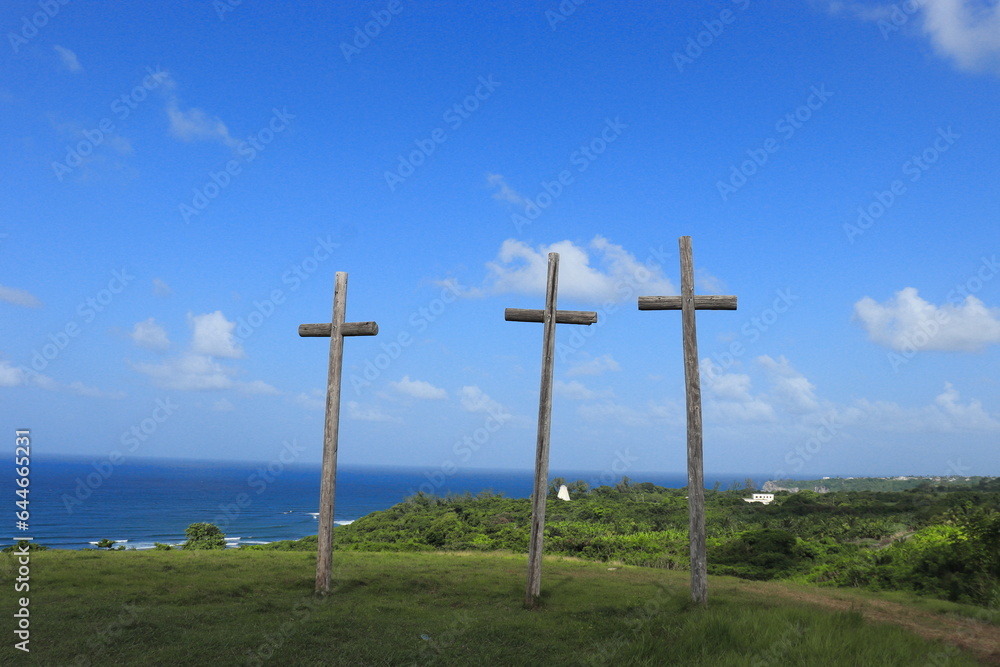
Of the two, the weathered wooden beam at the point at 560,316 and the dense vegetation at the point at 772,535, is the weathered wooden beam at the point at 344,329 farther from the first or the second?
the dense vegetation at the point at 772,535

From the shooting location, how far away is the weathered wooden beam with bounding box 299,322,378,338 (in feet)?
34.2

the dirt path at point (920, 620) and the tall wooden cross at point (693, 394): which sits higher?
the tall wooden cross at point (693, 394)

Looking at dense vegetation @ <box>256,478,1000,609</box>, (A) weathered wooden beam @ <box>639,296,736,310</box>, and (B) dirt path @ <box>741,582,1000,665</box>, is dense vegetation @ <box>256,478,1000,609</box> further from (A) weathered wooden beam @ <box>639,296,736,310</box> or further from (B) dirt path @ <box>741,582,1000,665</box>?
(A) weathered wooden beam @ <box>639,296,736,310</box>

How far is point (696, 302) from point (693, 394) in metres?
1.57

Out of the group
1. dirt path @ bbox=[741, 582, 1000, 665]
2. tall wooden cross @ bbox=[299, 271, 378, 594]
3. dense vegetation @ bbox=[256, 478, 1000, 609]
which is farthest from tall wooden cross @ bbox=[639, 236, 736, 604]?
dense vegetation @ bbox=[256, 478, 1000, 609]

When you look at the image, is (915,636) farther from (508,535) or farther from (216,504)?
(216,504)

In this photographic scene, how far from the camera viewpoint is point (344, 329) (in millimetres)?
10625

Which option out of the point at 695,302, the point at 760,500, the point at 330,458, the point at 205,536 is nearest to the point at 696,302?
the point at 695,302

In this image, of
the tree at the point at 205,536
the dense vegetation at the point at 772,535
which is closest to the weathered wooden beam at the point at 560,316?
the dense vegetation at the point at 772,535

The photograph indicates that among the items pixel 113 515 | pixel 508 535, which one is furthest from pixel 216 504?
pixel 508 535

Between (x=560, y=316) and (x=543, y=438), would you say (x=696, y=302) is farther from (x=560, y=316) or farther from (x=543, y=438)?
(x=543, y=438)

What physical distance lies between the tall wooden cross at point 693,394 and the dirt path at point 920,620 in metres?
2.24

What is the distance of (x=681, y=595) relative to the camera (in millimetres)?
9992

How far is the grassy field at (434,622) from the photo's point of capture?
6.58 metres
